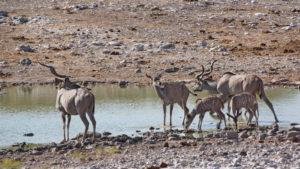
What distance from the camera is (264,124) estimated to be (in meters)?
21.8

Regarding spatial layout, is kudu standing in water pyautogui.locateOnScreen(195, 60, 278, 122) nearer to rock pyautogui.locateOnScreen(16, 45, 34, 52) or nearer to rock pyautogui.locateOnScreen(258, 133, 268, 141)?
rock pyautogui.locateOnScreen(258, 133, 268, 141)

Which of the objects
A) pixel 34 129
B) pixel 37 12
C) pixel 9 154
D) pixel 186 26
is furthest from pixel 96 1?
pixel 9 154

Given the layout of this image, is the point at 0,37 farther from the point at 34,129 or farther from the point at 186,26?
the point at 34,129

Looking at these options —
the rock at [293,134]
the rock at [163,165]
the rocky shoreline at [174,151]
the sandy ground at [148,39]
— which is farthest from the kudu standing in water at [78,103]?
the sandy ground at [148,39]

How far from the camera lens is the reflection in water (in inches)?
845

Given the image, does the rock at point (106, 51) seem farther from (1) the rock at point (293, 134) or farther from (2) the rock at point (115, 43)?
(1) the rock at point (293, 134)

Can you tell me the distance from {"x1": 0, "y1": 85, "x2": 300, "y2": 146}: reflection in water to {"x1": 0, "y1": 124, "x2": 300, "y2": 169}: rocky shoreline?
162 centimetres

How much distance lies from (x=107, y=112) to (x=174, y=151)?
819 cm

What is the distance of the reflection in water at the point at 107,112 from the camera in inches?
845

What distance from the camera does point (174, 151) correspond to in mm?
17031

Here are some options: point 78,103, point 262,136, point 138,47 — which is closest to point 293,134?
point 262,136

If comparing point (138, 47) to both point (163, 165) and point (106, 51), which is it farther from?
point (163, 165)

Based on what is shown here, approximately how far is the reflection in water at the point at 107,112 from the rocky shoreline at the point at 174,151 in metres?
1.62

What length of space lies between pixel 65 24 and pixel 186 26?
724 centimetres
